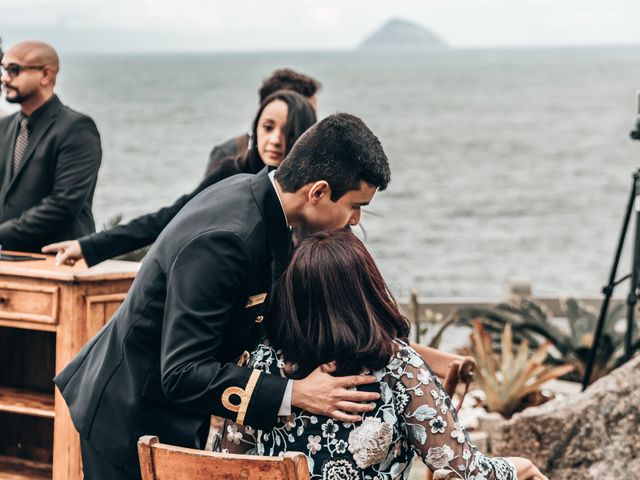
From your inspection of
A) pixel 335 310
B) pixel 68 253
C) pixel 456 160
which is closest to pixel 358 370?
pixel 335 310

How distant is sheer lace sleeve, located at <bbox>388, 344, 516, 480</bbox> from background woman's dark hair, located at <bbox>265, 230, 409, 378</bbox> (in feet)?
0.21

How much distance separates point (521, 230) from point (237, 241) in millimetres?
30262

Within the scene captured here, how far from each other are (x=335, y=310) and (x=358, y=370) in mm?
153

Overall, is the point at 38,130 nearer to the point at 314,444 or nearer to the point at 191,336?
the point at 191,336

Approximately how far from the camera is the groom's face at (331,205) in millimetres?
2889

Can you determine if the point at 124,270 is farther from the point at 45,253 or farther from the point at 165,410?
the point at 165,410

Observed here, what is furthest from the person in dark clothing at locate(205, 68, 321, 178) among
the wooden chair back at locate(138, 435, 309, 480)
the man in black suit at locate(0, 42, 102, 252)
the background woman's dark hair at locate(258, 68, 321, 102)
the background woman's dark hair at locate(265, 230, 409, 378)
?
the wooden chair back at locate(138, 435, 309, 480)

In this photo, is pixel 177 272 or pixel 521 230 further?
pixel 521 230

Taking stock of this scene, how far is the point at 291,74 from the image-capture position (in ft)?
19.2

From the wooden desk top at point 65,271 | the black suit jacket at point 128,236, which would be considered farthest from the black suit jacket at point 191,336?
the wooden desk top at point 65,271

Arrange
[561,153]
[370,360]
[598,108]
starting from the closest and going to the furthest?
[370,360], [561,153], [598,108]

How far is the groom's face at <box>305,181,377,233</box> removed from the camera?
289 cm

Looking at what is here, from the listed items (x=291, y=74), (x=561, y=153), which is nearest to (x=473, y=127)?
(x=561, y=153)

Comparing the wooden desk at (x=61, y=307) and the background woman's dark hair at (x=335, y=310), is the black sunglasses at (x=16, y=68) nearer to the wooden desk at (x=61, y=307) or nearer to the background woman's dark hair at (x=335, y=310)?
the wooden desk at (x=61, y=307)
